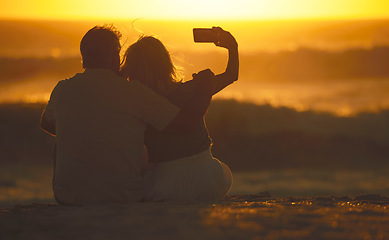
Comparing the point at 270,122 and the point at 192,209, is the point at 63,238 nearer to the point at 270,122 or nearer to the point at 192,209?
the point at 192,209

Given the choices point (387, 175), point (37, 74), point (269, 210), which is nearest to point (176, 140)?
point (269, 210)

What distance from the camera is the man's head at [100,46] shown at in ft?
15.5

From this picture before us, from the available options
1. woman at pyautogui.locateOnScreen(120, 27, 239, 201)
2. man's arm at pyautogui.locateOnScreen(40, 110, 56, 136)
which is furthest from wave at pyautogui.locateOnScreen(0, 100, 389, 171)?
woman at pyautogui.locateOnScreen(120, 27, 239, 201)

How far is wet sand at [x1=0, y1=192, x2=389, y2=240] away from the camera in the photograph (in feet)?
13.0

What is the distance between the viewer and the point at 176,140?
16.1 feet

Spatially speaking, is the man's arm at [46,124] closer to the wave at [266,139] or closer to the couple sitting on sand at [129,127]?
the couple sitting on sand at [129,127]

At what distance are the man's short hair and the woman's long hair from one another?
0.18 m

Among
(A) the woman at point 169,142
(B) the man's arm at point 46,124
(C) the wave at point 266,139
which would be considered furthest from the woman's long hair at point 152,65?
(C) the wave at point 266,139

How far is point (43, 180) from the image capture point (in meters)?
16.2

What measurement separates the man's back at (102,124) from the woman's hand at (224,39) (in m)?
0.91

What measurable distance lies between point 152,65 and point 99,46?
16.9 inches

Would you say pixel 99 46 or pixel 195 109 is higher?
pixel 99 46

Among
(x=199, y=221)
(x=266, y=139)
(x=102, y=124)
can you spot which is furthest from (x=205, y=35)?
(x=266, y=139)

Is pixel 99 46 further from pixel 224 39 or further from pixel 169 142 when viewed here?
pixel 224 39
